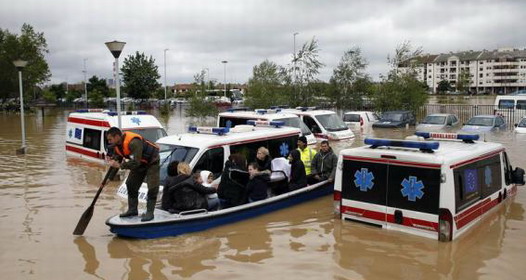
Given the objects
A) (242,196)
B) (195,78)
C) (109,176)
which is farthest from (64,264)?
(195,78)

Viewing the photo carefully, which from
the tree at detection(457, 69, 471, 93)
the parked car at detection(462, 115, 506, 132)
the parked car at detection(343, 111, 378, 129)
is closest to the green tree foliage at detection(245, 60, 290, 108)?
the parked car at detection(343, 111, 378, 129)

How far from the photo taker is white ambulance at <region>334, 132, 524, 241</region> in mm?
7469

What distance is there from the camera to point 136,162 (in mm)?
7812

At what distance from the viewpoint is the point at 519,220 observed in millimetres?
9609

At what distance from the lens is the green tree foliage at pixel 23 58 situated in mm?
49656

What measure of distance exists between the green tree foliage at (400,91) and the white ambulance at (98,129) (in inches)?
764

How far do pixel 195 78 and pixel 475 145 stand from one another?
96.3 ft

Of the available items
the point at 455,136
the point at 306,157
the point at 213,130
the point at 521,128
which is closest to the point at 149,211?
the point at 213,130

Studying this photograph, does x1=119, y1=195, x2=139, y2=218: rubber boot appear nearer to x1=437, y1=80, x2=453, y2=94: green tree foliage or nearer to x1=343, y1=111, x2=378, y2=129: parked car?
x1=343, y1=111, x2=378, y2=129: parked car

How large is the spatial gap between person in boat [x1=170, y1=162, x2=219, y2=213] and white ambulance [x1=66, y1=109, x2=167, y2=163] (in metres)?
8.04

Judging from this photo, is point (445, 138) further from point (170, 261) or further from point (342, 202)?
point (170, 261)

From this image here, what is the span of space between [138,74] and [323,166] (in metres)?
51.1

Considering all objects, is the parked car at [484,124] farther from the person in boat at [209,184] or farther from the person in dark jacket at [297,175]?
the person in boat at [209,184]

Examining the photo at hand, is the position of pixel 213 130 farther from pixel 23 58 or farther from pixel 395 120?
pixel 23 58
